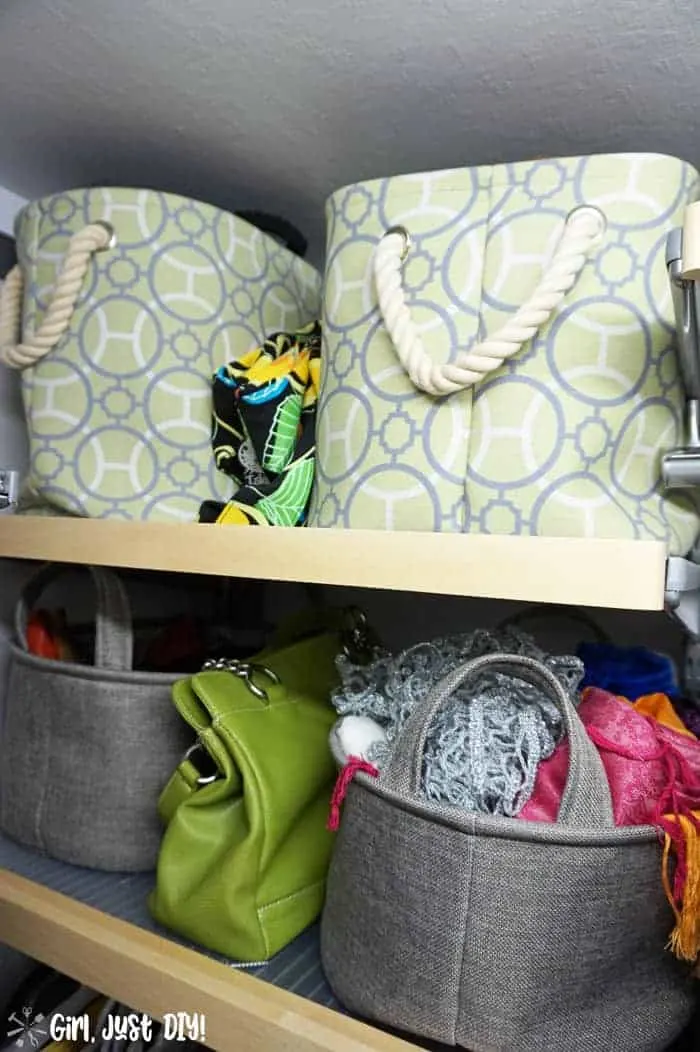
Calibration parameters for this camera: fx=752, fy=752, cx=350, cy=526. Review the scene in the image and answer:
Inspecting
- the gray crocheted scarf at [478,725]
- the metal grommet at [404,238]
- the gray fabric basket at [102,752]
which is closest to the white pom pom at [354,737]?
the gray crocheted scarf at [478,725]

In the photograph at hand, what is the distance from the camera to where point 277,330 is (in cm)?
86

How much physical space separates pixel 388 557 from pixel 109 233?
1.49 ft

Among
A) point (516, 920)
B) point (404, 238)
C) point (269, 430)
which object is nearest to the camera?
point (516, 920)

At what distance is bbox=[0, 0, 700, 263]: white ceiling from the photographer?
62 cm

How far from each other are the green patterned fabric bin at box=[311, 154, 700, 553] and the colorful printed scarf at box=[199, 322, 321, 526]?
10 centimetres

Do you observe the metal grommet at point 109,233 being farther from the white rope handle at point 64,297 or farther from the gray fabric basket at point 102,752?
the gray fabric basket at point 102,752

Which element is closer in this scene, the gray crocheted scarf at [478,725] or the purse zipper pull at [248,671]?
the gray crocheted scarf at [478,725]

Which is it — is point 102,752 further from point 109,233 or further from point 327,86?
point 327,86

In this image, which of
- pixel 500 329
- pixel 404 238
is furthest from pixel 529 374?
pixel 404 238

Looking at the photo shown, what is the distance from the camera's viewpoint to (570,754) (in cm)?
55

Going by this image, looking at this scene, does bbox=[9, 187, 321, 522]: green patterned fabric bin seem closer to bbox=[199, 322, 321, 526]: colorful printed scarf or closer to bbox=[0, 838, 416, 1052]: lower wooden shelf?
bbox=[199, 322, 321, 526]: colorful printed scarf

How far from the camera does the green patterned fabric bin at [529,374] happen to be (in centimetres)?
57

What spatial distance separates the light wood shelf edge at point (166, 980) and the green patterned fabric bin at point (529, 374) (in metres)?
0.39

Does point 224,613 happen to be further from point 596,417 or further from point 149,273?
point 596,417
